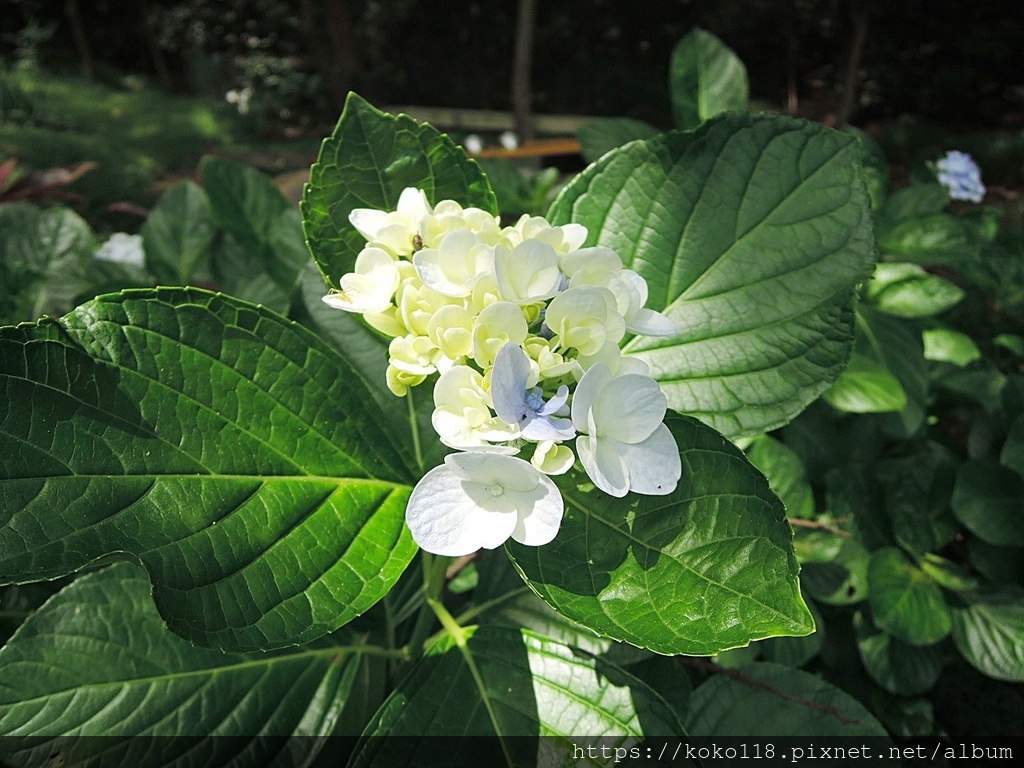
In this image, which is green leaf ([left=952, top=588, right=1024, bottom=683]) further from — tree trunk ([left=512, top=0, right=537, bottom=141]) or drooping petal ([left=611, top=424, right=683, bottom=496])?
tree trunk ([left=512, top=0, right=537, bottom=141])

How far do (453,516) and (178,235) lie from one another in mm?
999

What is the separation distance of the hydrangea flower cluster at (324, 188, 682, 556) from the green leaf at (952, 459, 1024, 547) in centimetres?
92

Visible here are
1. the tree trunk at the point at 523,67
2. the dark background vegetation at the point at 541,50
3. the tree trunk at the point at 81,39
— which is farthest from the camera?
the tree trunk at the point at 81,39

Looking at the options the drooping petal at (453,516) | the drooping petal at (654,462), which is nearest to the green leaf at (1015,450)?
the drooping petal at (654,462)

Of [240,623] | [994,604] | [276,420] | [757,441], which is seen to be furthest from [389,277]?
[994,604]

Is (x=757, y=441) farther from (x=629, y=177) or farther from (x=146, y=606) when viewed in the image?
(x=146, y=606)

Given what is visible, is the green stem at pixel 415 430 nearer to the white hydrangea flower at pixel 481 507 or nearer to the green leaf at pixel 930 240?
the white hydrangea flower at pixel 481 507

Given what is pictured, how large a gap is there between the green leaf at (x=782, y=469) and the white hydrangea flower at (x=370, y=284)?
0.73 m

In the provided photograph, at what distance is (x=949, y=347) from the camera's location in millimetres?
1409

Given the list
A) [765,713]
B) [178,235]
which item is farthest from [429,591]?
[178,235]

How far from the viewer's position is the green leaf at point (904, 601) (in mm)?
1097

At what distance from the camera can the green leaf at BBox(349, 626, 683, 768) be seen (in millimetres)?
602

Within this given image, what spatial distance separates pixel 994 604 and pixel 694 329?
2.94ft

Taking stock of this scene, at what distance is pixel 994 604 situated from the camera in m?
1.17
